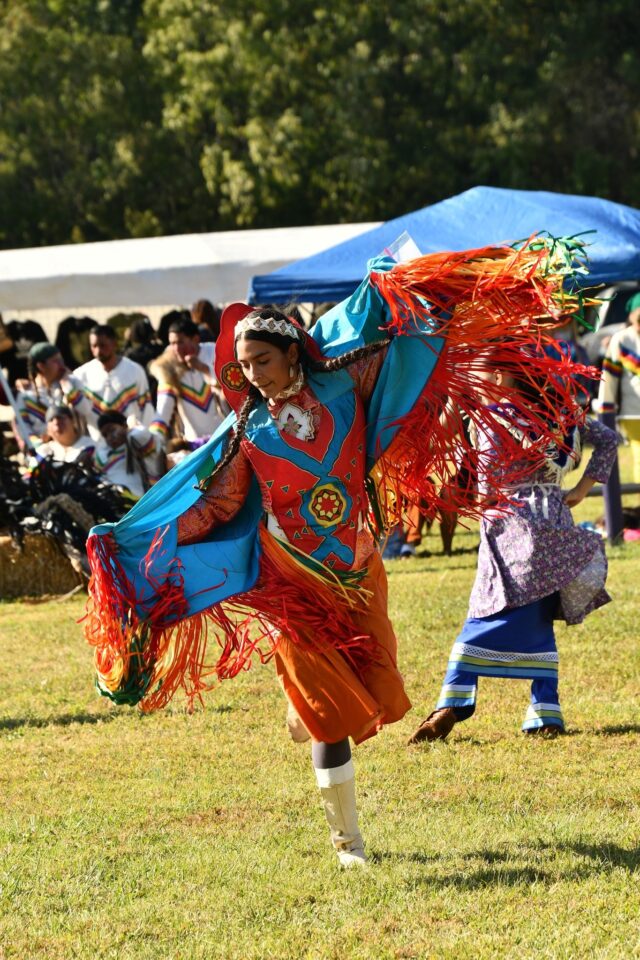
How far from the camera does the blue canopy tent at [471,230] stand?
9.75 metres

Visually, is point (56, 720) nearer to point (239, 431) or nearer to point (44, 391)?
point (239, 431)

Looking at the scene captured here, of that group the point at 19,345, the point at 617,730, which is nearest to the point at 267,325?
the point at 617,730

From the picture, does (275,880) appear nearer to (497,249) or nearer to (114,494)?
(497,249)

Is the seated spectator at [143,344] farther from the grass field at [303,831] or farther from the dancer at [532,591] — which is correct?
the dancer at [532,591]

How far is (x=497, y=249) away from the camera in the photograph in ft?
14.8

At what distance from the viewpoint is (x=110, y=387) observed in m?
10.6

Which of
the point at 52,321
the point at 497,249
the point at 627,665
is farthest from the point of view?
the point at 52,321

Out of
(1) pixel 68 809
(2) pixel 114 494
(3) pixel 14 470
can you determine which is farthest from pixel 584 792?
(3) pixel 14 470

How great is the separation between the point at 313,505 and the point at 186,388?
6.23 meters

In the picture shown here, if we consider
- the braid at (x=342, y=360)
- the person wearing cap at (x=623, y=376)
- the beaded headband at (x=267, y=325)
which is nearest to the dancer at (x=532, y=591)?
the braid at (x=342, y=360)

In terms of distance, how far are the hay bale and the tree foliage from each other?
2023cm

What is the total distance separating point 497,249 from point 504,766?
1.92 m

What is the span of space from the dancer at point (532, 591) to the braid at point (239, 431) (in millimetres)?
1524

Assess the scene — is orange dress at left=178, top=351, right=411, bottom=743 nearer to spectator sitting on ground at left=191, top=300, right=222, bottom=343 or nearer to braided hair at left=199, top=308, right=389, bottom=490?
braided hair at left=199, top=308, right=389, bottom=490
